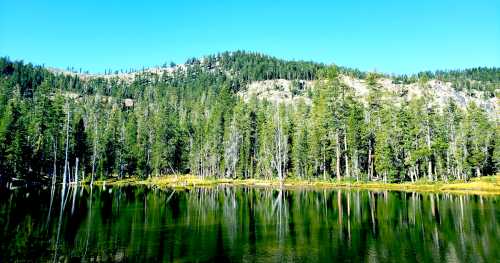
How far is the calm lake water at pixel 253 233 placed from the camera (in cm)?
2644

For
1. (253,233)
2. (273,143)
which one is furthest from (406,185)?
(253,233)

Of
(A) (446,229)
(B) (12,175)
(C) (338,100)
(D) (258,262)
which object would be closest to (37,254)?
(D) (258,262)

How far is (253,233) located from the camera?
35594mm

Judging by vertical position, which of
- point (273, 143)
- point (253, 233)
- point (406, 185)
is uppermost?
point (273, 143)

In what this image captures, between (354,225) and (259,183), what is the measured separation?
69.3 metres

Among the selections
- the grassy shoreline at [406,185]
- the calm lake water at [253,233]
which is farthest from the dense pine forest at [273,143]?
the calm lake water at [253,233]

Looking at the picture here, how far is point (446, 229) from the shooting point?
35875mm

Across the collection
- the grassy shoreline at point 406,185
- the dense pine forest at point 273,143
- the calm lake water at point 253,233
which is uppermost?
the dense pine forest at point 273,143

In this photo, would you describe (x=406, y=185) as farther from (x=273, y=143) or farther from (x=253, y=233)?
(x=253, y=233)

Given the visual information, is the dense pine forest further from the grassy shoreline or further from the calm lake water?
the calm lake water

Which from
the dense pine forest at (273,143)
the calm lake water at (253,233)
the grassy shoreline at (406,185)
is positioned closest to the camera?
the calm lake water at (253,233)

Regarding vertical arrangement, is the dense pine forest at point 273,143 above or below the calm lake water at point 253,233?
above

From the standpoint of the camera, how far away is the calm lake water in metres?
26.4

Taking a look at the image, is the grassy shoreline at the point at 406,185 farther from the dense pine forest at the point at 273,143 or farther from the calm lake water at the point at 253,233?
the calm lake water at the point at 253,233
